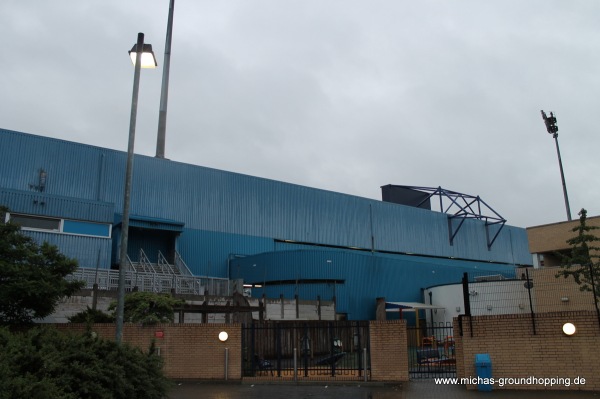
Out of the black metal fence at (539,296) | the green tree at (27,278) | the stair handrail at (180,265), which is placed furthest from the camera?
the stair handrail at (180,265)

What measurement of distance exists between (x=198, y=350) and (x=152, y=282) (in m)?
15.0

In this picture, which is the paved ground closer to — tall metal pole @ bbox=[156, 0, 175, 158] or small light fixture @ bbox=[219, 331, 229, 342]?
→ small light fixture @ bbox=[219, 331, 229, 342]

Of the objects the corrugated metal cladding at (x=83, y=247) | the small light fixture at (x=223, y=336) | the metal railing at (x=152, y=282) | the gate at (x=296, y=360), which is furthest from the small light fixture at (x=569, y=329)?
the corrugated metal cladding at (x=83, y=247)

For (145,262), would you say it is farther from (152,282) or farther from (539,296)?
(539,296)

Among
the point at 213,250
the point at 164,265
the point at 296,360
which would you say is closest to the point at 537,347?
the point at 296,360

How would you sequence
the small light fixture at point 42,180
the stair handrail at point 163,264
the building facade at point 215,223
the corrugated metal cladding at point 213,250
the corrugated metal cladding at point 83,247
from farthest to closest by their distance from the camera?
the corrugated metal cladding at point 213,250
the stair handrail at point 163,264
the small light fixture at point 42,180
the building facade at point 215,223
the corrugated metal cladding at point 83,247

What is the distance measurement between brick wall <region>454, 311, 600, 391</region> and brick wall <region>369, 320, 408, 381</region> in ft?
6.26

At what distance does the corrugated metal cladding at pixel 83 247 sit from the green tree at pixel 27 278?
42.2 ft

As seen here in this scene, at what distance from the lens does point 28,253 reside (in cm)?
2062

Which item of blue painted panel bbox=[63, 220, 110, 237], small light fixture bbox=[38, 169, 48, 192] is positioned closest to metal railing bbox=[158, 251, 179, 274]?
blue painted panel bbox=[63, 220, 110, 237]

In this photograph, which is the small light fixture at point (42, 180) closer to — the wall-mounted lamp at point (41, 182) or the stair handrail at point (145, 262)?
the wall-mounted lamp at point (41, 182)

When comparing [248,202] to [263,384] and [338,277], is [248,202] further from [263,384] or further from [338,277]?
[263,384]

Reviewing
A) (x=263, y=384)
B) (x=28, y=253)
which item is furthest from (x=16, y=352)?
(x=28, y=253)

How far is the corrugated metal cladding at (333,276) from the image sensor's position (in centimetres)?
4491
